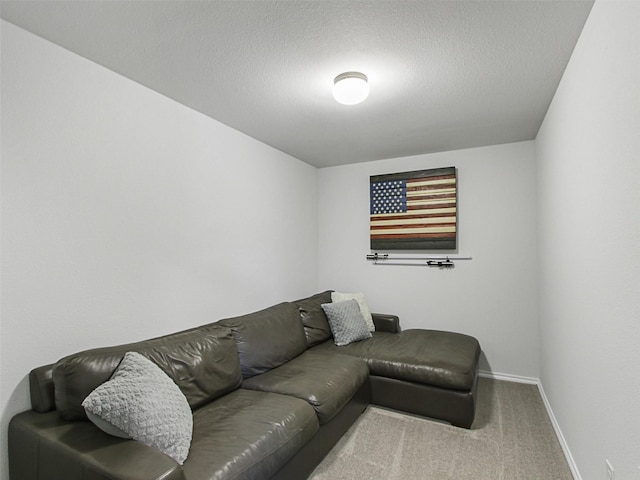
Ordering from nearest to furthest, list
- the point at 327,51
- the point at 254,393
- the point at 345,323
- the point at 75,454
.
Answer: the point at 75,454
the point at 327,51
the point at 254,393
the point at 345,323

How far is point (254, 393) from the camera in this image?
2.29 meters

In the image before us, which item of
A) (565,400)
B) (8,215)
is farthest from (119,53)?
(565,400)

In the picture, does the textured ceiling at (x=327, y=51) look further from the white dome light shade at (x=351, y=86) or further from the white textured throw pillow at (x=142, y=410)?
the white textured throw pillow at (x=142, y=410)

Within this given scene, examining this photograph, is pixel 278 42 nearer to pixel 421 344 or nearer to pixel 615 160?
pixel 615 160

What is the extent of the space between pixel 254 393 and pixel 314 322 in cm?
128

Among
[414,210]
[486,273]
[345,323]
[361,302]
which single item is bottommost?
[345,323]

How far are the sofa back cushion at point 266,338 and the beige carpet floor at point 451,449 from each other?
80 cm

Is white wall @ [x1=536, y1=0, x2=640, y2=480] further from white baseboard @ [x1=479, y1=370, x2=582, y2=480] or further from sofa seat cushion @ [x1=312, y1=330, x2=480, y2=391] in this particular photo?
sofa seat cushion @ [x1=312, y1=330, x2=480, y2=391]

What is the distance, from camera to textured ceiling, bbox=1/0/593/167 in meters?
1.61

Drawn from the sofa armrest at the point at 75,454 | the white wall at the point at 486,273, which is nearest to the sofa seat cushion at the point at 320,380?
the sofa armrest at the point at 75,454

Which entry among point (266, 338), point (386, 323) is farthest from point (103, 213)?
point (386, 323)

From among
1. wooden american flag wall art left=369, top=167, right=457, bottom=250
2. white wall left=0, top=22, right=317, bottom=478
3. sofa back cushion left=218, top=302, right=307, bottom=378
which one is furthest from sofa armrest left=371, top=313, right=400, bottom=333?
white wall left=0, top=22, right=317, bottom=478

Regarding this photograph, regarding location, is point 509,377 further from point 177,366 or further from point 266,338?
point 177,366

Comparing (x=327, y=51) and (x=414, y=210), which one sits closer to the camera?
(x=327, y=51)
